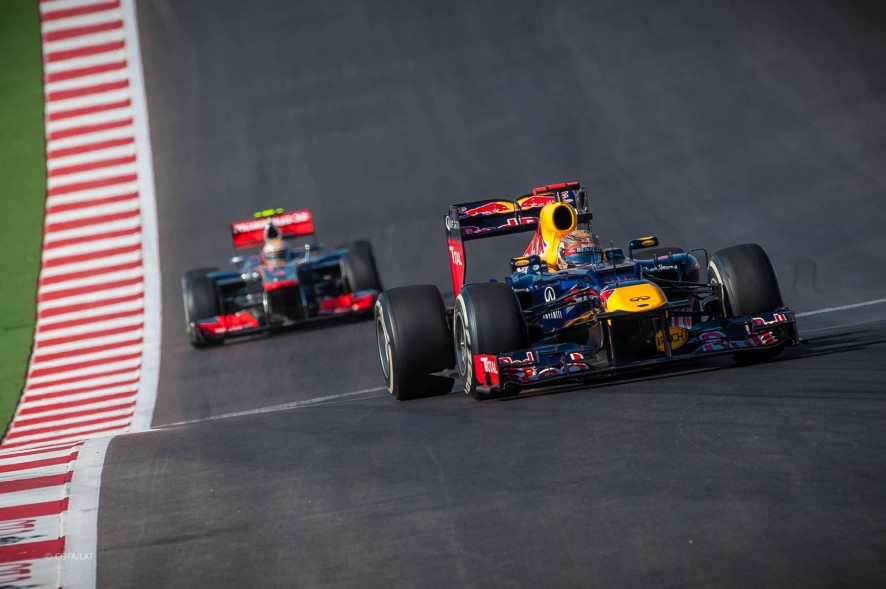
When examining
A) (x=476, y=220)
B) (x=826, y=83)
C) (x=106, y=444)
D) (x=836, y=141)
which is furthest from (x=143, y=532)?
(x=826, y=83)

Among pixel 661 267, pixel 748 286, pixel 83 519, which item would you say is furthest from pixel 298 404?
pixel 83 519

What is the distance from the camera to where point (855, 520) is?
17.7 feet

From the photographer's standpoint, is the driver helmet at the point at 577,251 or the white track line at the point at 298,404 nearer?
the driver helmet at the point at 577,251

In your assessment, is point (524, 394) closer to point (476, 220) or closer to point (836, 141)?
point (476, 220)

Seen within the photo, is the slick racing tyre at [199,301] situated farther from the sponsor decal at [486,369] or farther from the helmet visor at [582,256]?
the sponsor decal at [486,369]

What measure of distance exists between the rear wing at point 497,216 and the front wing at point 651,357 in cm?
258

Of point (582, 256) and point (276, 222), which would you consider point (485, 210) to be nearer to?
point (582, 256)

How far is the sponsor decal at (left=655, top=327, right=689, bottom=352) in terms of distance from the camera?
374 inches

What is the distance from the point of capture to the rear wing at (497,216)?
12.0 metres

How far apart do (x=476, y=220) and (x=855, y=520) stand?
7000mm

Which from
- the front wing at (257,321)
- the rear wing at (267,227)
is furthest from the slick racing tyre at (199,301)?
the rear wing at (267,227)

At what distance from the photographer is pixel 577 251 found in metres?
11.2

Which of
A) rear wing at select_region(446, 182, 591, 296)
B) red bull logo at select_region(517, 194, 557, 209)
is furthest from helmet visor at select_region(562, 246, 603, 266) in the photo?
red bull logo at select_region(517, 194, 557, 209)

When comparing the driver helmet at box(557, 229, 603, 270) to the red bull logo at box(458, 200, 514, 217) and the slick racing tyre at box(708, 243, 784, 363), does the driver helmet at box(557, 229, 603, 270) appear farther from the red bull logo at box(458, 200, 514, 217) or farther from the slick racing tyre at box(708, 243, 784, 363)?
the slick racing tyre at box(708, 243, 784, 363)
